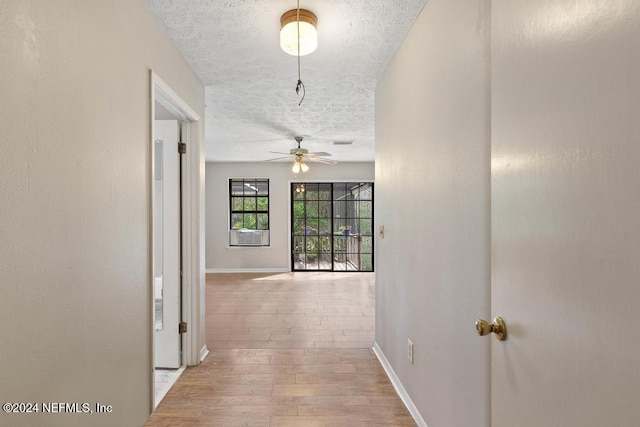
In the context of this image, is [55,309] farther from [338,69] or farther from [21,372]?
[338,69]

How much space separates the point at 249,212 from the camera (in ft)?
23.7

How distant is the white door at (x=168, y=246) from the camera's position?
262 centimetres

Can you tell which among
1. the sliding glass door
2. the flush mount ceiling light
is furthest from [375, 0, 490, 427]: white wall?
the sliding glass door

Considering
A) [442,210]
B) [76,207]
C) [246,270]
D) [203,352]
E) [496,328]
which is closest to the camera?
[496,328]

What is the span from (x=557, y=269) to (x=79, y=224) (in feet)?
5.03

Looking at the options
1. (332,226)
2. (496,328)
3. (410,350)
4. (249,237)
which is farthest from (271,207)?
(496,328)

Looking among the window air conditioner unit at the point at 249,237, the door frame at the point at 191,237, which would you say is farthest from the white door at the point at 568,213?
the window air conditioner unit at the point at 249,237

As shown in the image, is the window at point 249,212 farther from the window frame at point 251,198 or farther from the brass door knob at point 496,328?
the brass door knob at point 496,328

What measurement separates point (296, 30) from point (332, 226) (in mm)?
5603

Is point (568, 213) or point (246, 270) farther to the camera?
point (246, 270)

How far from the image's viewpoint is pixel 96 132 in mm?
1373

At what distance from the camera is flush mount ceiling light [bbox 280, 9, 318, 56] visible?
5.81 ft

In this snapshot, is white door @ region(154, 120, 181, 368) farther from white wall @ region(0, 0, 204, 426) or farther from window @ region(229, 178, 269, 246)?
window @ region(229, 178, 269, 246)

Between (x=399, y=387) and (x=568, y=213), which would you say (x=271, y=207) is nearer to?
(x=399, y=387)
